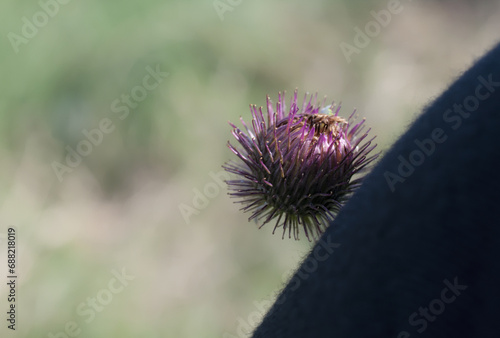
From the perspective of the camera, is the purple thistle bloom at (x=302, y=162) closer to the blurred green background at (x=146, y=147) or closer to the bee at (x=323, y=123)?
the bee at (x=323, y=123)

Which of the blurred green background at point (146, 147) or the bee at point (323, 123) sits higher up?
the blurred green background at point (146, 147)

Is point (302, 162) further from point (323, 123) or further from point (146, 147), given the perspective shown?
point (146, 147)

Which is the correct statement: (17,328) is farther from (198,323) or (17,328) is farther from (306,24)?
(306,24)

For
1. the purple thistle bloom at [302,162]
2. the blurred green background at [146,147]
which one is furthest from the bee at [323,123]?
the blurred green background at [146,147]

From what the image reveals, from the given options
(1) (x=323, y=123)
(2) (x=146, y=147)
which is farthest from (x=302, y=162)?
(2) (x=146, y=147)

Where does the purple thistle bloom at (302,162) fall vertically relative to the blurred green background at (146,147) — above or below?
below

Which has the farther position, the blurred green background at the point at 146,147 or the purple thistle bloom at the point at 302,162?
the blurred green background at the point at 146,147
